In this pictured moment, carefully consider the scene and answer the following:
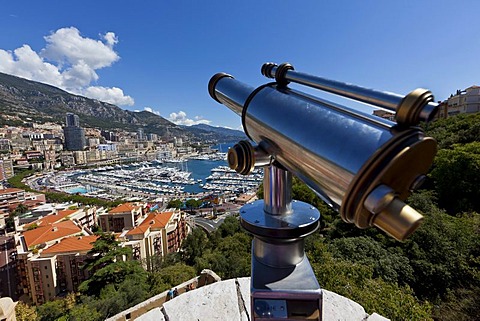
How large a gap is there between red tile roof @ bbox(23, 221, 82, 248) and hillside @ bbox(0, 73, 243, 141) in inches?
4161

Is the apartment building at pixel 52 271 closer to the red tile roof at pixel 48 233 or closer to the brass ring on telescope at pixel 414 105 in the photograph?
the red tile roof at pixel 48 233

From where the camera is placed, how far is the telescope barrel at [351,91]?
0.62 m

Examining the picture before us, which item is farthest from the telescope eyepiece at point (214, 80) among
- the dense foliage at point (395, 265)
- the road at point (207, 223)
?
the road at point (207, 223)

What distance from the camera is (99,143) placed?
10369cm

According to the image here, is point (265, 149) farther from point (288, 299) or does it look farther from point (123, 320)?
point (123, 320)

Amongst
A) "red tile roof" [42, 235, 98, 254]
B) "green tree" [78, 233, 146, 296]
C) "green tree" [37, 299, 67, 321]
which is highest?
"green tree" [78, 233, 146, 296]

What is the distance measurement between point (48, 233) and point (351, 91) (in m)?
22.2

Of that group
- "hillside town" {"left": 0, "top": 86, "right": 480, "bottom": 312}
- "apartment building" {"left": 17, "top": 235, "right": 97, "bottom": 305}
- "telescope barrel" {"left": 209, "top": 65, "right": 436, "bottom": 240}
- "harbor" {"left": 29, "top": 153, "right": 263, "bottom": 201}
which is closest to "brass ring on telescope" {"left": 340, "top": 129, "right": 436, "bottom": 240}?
"telescope barrel" {"left": 209, "top": 65, "right": 436, "bottom": 240}

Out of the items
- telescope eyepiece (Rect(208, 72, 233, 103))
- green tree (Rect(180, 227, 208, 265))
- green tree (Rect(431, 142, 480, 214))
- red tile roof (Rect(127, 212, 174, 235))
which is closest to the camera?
telescope eyepiece (Rect(208, 72, 233, 103))

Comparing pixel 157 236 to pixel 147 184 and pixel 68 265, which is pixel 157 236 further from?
pixel 147 184

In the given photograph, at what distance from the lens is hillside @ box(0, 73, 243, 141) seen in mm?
111475

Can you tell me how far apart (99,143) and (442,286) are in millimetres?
117058

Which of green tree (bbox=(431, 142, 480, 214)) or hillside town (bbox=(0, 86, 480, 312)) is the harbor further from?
green tree (bbox=(431, 142, 480, 214))

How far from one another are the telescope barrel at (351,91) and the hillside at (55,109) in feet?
417
